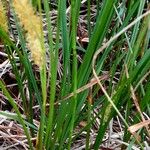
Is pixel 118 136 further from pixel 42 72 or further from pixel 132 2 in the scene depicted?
pixel 42 72

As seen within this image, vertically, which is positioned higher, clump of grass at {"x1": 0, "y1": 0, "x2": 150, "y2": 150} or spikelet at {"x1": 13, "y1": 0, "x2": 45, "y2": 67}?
spikelet at {"x1": 13, "y1": 0, "x2": 45, "y2": 67}

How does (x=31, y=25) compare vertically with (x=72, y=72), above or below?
above

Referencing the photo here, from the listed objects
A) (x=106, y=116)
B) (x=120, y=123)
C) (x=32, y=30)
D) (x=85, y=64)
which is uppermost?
(x=32, y=30)

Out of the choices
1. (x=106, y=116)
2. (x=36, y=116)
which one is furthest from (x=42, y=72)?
(x=36, y=116)

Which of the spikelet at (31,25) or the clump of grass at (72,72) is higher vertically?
the spikelet at (31,25)

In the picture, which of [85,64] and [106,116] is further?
[106,116]

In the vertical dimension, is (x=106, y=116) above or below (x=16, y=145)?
above

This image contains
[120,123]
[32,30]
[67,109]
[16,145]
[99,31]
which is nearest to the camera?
[32,30]

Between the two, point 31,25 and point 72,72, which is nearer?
point 31,25
